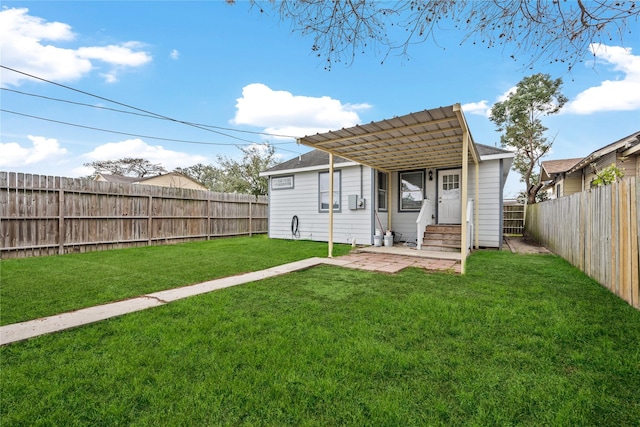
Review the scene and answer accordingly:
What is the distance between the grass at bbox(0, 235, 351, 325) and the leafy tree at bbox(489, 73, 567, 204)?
16.2 m

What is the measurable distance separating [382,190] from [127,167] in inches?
1417

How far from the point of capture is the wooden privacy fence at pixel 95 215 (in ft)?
22.5

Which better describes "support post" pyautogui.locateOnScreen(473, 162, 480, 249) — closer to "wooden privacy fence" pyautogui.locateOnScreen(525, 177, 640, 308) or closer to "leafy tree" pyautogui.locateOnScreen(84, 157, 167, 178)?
"wooden privacy fence" pyautogui.locateOnScreen(525, 177, 640, 308)


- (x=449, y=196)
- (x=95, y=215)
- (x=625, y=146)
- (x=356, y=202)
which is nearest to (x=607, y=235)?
(x=449, y=196)

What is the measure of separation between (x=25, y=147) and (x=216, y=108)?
10659 millimetres

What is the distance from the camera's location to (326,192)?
10109 mm

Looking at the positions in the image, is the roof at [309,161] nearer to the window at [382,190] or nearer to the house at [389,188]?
the house at [389,188]

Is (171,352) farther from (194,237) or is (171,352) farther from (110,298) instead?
(194,237)

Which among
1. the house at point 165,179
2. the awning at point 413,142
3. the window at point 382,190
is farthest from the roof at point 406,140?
the house at point 165,179

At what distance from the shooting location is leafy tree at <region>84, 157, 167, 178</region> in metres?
33.6

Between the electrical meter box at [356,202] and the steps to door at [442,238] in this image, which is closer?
the steps to door at [442,238]

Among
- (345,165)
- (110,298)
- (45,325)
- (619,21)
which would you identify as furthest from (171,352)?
(345,165)

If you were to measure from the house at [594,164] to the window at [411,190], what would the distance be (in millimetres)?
4142

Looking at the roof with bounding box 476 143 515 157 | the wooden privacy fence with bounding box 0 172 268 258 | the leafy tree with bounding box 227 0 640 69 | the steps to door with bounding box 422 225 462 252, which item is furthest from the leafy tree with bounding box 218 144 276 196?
the leafy tree with bounding box 227 0 640 69
